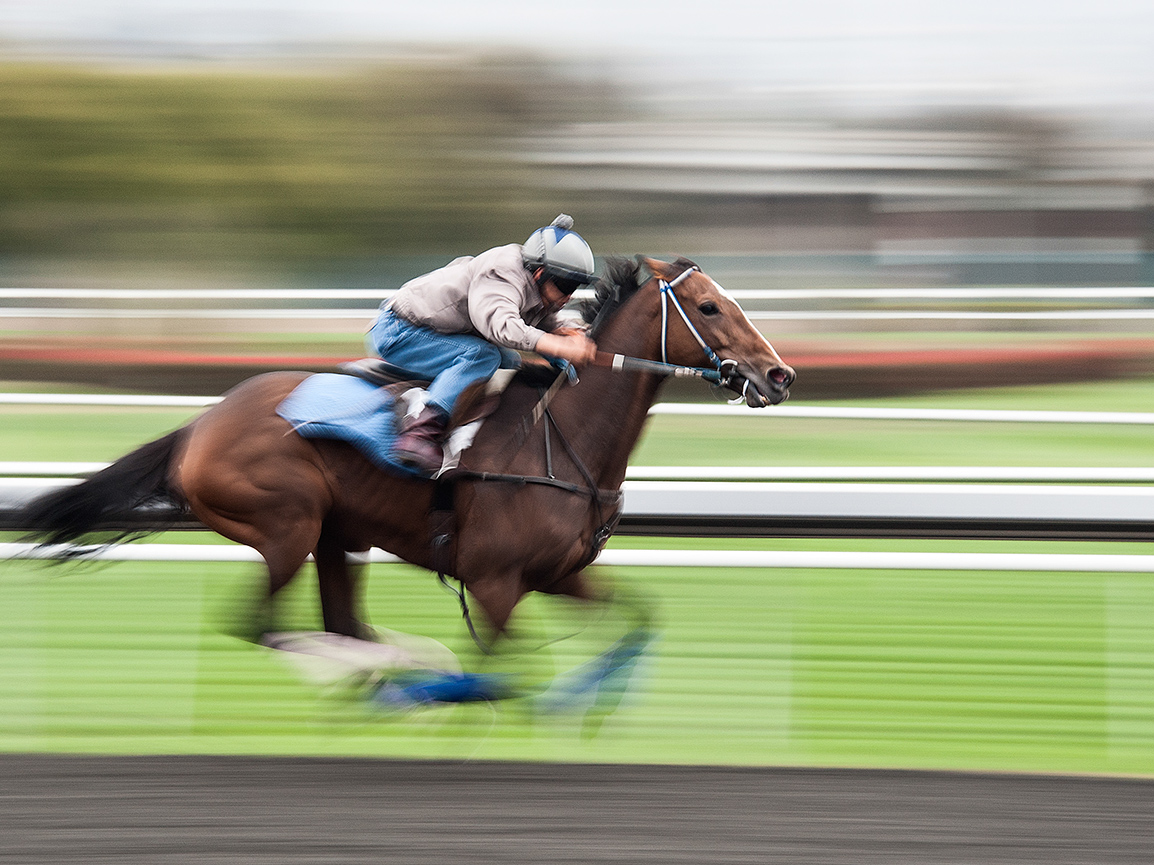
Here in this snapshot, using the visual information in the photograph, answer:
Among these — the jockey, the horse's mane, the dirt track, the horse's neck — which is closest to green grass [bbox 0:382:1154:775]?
the dirt track

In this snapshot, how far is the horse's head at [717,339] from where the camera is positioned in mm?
3359

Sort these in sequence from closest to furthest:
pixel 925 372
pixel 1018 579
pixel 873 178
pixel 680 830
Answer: pixel 680 830, pixel 1018 579, pixel 925 372, pixel 873 178

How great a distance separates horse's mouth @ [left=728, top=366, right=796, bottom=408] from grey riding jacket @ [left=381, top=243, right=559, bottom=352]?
0.55 meters

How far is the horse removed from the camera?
11.1 ft

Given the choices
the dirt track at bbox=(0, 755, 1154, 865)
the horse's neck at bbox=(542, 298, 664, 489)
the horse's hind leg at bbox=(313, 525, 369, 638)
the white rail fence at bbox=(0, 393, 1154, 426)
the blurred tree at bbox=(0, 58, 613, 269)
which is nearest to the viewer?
the dirt track at bbox=(0, 755, 1154, 865)

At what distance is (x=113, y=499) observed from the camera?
3529 mm

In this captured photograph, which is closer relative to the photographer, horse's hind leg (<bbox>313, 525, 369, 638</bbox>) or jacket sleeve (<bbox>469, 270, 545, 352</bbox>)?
jacket sleeve (<bbox>469, 270, 545, 352</bbox>)

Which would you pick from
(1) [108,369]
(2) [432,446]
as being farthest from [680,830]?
(1) [108,369]

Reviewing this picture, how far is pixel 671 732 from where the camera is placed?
3639 millimetres

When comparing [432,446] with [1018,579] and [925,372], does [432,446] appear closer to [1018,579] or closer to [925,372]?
[1018,579]

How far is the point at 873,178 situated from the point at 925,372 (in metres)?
2.36

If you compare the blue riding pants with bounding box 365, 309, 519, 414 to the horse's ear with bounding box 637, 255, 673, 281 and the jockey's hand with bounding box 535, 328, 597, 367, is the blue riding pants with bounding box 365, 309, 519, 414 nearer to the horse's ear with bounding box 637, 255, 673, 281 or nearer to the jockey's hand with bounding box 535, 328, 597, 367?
the jockey's hand with bounding box 535, 328, 597, 367

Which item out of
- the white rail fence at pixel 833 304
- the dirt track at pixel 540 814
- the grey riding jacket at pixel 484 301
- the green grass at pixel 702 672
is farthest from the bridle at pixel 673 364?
the white rail fence at pixel 833 304

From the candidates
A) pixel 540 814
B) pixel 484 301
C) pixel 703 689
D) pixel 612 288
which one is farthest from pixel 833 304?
pixel 540 814
